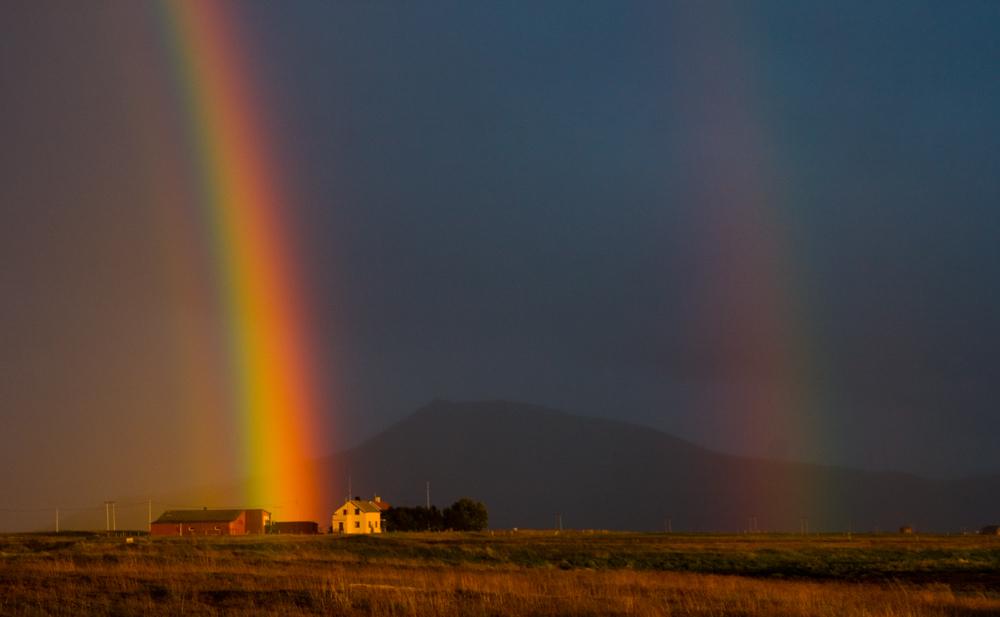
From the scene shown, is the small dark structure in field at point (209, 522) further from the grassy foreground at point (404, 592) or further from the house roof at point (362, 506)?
the grassy foreground at point (404, 592)

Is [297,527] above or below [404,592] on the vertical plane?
below

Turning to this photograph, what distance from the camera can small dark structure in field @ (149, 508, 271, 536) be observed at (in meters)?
101

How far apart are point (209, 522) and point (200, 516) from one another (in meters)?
2.72

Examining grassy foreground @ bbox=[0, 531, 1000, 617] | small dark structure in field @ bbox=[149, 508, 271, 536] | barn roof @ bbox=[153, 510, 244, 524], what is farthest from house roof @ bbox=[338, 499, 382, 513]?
grassy foreground @ bbox=[0, 531, 1000, 617]

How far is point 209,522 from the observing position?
103 meters

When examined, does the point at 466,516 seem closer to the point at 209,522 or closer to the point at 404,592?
the point at 209,522

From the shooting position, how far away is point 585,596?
69.1 feet

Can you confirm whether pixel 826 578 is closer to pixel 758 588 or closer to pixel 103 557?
pixel 758 588

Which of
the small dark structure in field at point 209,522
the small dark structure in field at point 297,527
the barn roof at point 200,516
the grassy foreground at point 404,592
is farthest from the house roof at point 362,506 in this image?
the grassy foreground at point 404,592

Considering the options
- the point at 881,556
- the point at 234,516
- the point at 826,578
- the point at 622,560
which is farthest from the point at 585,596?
the point at 234,516

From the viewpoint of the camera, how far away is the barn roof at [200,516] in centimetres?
10344

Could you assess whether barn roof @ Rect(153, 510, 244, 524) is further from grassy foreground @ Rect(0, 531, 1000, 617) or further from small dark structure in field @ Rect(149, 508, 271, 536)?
grassy foreground @ Rect(0, 531, 1000, 617)

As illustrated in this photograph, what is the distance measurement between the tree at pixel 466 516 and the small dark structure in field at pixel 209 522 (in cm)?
2068

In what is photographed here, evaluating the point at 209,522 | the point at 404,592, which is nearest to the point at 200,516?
the point at 209,522
